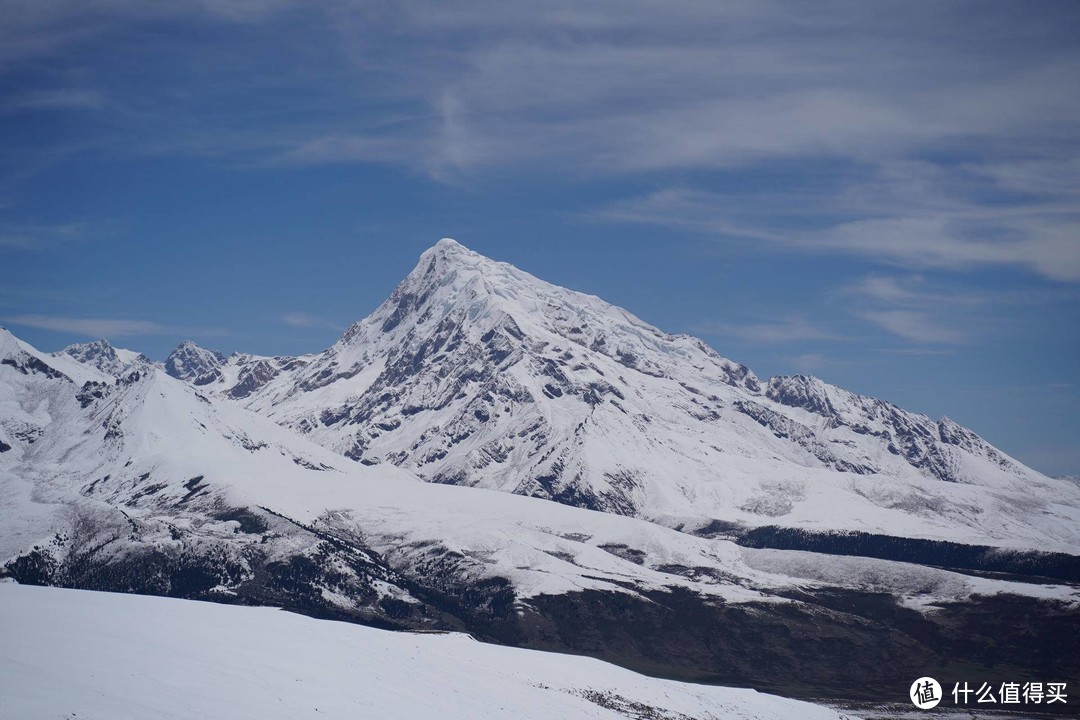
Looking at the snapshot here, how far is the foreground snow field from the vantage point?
78.4m

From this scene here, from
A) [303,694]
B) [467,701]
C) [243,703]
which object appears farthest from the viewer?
[467,701]

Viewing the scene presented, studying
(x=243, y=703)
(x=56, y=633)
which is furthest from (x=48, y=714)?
(x=56, y=633)

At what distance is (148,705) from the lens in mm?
77125

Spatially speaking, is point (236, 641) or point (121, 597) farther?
point (121, 597)

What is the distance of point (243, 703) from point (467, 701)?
28.1m

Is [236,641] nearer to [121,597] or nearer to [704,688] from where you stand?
[121,597]

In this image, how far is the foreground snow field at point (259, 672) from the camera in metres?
78.4

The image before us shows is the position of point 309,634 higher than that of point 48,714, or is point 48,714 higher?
point 309,634

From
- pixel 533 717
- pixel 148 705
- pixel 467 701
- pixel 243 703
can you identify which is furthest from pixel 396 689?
pixel 148 705

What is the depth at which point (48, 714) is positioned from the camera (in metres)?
70.1

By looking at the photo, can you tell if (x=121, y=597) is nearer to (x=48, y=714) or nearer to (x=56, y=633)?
(x=56, y=633)

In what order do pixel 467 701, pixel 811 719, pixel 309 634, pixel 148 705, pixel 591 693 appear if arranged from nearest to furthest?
pixel 148 705 < pixel 467 701 < pixel 309 634 < pixel 591 693 < pixel 811 719

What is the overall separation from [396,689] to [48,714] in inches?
1455

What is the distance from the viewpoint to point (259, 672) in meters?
92.6
